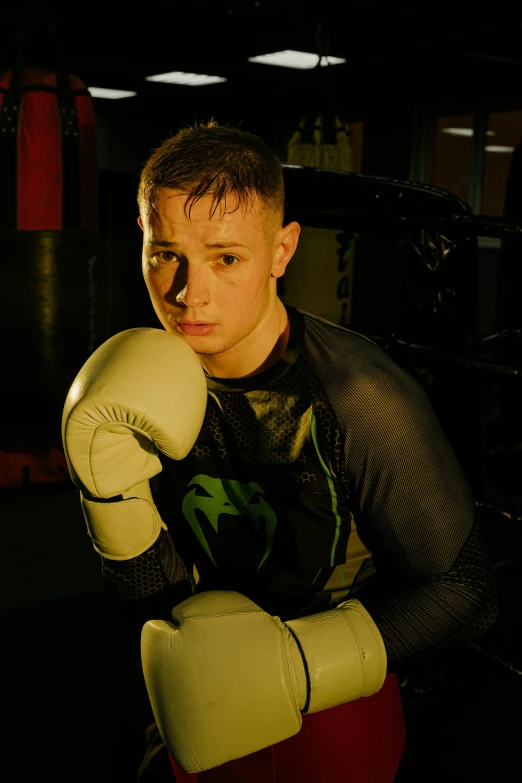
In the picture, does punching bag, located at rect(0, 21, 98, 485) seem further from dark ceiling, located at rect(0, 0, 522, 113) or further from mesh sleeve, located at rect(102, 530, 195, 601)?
mesh sleeve, located at rect(102, 530, 195, 601)

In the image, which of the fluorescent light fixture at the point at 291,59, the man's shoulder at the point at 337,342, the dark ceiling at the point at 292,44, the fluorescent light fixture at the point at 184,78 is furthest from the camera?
the fluorescent light fixture at the point at 184,78

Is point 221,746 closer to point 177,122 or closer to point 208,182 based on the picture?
point 208,182

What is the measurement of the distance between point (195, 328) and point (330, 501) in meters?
0.34

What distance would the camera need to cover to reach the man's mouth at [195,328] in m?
1.19

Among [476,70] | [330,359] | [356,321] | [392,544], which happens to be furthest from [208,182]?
[356,321]

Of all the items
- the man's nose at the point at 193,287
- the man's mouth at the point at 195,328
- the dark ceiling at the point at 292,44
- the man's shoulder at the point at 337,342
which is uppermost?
the dark ceiling at the point at 292,44

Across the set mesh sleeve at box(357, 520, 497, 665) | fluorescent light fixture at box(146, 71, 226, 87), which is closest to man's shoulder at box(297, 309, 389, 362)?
mesh sleeve at box(357, 520, 497, 665)

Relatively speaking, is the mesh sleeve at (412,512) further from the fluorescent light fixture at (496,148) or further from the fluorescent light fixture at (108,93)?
the fluorescent light fixture at (108,93)

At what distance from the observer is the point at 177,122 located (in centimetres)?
1252

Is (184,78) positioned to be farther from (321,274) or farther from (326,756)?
(326,756)

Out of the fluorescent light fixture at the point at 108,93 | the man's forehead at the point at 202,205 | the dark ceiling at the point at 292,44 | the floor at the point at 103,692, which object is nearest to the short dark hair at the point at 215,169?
the man's forehead at the point at 202,205

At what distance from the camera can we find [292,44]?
6.32m

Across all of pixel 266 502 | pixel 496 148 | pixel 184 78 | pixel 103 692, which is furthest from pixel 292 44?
pixel 266 502

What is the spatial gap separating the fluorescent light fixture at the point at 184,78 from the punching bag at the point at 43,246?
5.65 metres
